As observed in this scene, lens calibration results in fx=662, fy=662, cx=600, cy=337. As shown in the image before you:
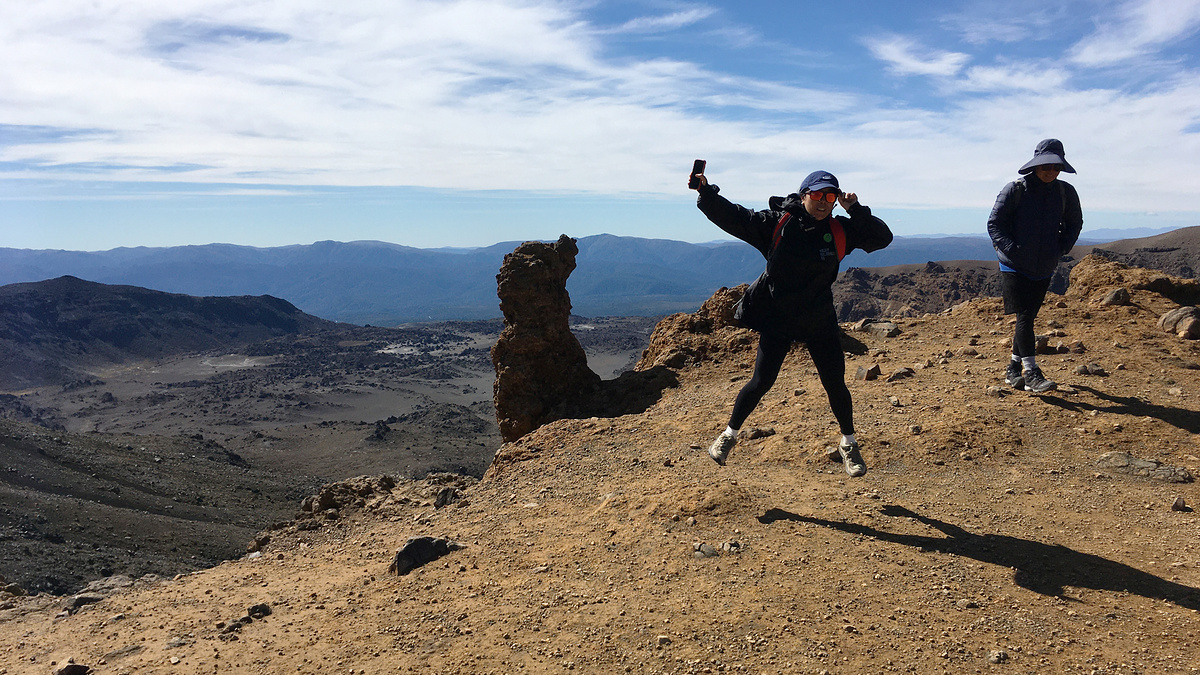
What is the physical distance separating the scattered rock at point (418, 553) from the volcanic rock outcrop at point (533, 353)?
21.7 ft

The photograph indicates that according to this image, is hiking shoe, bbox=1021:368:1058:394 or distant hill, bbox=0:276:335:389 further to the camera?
distant hill, bbox=0:276:335:389

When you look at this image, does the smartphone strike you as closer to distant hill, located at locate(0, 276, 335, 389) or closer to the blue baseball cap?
the blue baseball cap

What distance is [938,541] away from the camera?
163 inches

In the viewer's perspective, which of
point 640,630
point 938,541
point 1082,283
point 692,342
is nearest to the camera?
point 640,630

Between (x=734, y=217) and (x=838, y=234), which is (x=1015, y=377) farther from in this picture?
(x=734, y=217)

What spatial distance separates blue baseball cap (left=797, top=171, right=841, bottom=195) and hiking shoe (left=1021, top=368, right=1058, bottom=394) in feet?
11.8

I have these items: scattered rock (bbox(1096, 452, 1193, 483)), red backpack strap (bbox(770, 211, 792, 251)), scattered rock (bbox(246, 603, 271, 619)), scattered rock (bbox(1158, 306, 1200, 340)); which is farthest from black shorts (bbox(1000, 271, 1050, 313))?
scattered rock (bbox(246, 603, 271, 619))

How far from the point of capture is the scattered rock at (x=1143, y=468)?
482 cm

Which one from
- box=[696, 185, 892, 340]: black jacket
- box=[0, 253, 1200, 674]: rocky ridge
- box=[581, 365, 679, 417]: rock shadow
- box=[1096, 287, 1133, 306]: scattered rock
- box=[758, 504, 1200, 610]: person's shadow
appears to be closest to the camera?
box=[0, 253, 1200, 674]: rocky ridge

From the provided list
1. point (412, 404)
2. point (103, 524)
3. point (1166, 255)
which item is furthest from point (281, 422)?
point (1166, 255)

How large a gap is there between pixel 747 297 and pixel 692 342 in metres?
6.62

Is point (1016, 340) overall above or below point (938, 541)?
above

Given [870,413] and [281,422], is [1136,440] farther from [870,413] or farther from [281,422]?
[281,422]

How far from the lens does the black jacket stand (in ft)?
14.7
